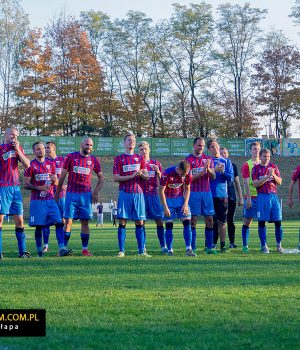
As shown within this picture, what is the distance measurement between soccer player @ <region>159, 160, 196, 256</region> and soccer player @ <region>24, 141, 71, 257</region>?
190cm

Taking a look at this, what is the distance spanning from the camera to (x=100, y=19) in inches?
2493

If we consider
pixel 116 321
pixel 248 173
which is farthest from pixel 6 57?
pixel 116 321

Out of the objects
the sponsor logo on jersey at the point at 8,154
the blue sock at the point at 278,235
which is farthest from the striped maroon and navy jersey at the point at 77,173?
the blue sock at the point at 278,235

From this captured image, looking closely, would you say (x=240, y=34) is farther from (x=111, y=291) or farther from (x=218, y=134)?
(x=111, y=291)

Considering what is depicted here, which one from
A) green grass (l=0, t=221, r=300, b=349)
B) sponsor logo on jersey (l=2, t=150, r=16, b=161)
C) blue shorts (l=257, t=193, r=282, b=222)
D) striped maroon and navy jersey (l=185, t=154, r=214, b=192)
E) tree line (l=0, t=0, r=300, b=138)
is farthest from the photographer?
tree line (l=0, t=0, r=300, b=138)

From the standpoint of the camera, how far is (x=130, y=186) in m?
12.4

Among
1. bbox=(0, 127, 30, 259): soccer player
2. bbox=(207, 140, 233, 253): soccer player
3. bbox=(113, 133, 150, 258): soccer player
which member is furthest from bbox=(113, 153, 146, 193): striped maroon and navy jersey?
bbox=(207, 140, 233, 253): soccer player

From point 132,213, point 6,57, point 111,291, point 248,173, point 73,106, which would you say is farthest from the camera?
point 6,57

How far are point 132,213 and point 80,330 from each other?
6779 mm

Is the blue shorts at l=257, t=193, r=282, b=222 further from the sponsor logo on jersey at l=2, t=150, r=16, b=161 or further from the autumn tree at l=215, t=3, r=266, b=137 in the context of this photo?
the autumn tree at l=215, t=3, r=266, b=137

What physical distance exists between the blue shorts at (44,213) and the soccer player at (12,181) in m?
0.37

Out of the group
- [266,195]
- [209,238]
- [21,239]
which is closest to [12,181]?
[21,239]

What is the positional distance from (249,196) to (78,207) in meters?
3.71

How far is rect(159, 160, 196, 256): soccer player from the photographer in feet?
40.0
